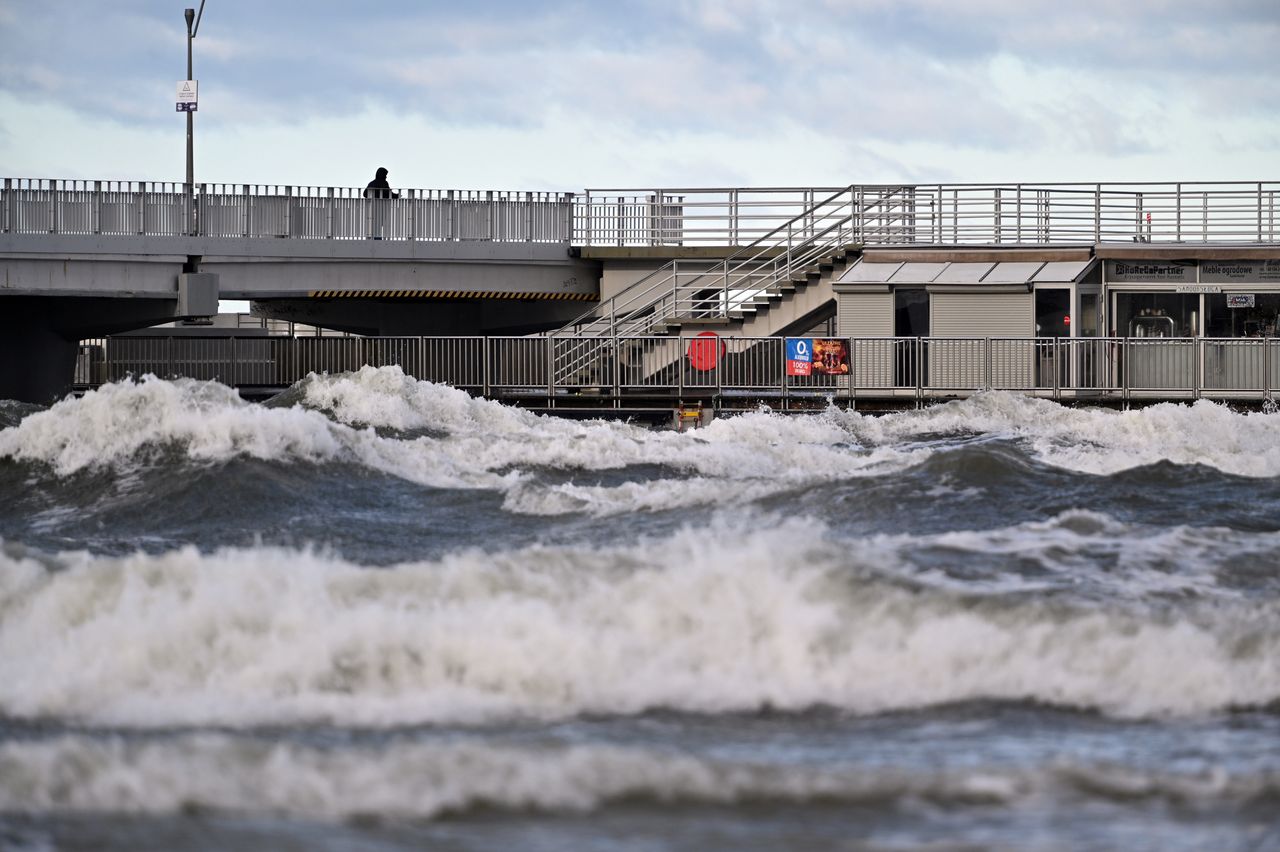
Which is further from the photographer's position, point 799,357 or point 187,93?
point 187,93

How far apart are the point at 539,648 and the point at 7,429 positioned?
13.7 metres

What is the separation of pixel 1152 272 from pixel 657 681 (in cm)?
2928

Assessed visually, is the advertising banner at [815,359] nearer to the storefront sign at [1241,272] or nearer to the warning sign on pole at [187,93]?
the storefront sign at [1241,272]

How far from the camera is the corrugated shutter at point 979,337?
32.8 meters

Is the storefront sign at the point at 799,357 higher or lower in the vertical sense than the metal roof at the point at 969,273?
lower

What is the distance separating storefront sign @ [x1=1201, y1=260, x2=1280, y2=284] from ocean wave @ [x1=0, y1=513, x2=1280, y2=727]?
2623 centimetres

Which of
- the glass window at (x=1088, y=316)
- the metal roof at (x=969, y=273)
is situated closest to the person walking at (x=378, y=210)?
the metal roof at (x=969, y=273)

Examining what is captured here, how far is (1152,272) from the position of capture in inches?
1393

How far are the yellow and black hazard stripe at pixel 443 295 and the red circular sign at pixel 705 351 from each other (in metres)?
8.08

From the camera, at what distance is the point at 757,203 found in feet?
129

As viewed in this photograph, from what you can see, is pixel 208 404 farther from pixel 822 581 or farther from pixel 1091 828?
pixel 1091 828

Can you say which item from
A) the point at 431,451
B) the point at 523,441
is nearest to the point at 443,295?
the point at 523,441

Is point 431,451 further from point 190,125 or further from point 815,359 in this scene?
point 190,125

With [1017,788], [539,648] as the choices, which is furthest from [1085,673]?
[539,648]
